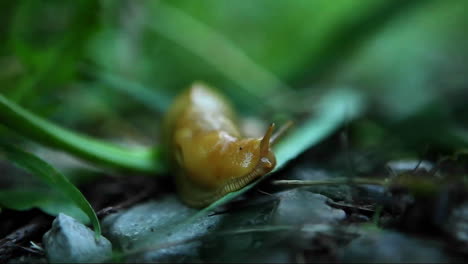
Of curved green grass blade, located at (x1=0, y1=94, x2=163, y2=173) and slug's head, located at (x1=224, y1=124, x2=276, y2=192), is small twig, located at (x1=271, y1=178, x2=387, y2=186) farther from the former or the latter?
curved green grass blade, located at (x1=0, y1=94, x2=163, y2=173)

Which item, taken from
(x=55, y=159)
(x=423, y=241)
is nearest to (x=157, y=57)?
(x=55, y=159)

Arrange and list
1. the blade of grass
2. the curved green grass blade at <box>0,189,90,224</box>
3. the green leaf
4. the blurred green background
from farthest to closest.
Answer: the blade of grass
the blurred green background
the curved green grass blade at <box>0,189,90,224</box>
the green leaf

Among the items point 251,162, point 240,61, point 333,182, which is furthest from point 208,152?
point 240,61

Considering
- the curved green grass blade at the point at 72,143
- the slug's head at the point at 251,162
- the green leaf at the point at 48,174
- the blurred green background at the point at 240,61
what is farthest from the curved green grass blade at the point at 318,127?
the curved green grass blade at the point at 72,143

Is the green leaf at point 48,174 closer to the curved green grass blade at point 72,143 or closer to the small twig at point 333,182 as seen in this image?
the curved green grass blade at point 72,143

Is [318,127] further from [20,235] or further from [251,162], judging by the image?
A: [20,235]

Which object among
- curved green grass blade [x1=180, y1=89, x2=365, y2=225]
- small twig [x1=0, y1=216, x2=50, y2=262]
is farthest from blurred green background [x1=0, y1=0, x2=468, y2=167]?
small twig [x1=0, y1=216, x2=50, y2=262]
